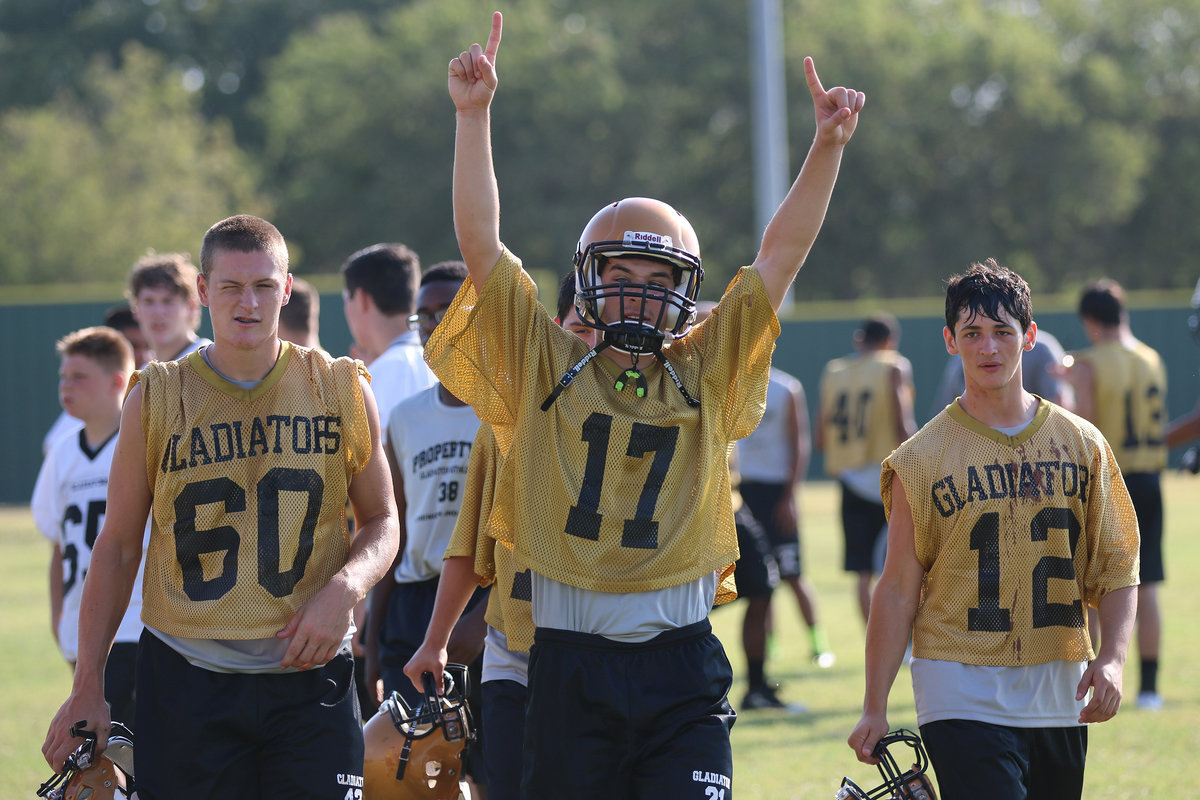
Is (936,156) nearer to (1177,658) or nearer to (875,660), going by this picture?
(1177,658)

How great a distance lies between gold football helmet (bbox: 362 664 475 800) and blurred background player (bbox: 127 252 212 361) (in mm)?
2110

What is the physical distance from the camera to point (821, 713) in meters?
7.67

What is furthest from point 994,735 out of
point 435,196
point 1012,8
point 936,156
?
point 1012,8

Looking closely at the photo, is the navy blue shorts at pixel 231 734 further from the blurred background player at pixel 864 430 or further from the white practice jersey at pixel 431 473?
the blurred background player at pixel 864 430

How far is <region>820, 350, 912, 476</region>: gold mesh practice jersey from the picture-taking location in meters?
9.86

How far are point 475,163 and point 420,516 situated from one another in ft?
5.75

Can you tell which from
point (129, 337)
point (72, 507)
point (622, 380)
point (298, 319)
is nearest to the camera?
point (622, 380)

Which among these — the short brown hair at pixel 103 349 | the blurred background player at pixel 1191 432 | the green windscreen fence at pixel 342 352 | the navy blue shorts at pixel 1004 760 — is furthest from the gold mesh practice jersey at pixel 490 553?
the green windscreen fence at pixel 342 352

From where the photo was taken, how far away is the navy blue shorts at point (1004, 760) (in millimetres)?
3713

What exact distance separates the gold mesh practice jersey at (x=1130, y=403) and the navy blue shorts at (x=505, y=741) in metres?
5.21

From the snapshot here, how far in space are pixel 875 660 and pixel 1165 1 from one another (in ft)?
167

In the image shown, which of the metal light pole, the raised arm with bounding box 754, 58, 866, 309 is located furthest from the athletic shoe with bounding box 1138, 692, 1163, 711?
the metal light pole

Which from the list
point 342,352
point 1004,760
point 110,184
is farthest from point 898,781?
point 110,184

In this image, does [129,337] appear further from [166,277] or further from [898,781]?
[898,781]
